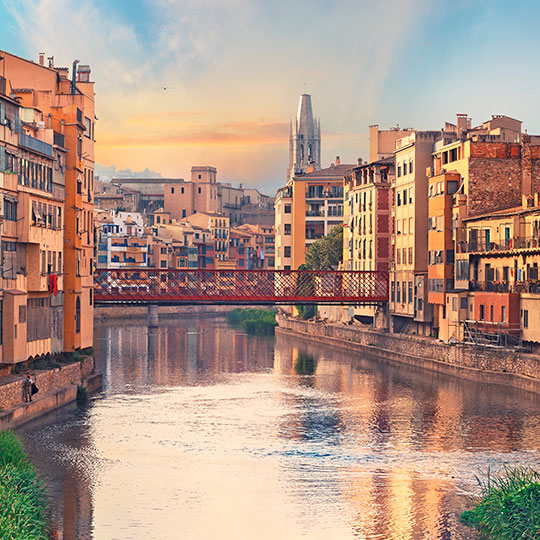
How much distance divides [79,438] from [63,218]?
1585 centimetres

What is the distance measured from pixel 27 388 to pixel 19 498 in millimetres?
18300

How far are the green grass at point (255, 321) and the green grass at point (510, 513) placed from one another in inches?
3778

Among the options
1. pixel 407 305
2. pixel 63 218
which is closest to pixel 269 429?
pixel 63 218

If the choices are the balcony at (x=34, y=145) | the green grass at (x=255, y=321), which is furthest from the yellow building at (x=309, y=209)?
the balcony at (x=34, y=145)

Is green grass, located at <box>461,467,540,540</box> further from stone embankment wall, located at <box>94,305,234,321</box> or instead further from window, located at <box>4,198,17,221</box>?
stone embankment wall, located at <box>94,305,234,321</box>

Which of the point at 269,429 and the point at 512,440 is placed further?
the point at 269,429

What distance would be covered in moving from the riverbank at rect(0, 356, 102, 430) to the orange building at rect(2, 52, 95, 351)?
171cm

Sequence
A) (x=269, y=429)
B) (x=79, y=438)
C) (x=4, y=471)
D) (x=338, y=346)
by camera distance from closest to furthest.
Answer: (x=4, y=471) → (x=79, y=438) → (x=269, y=429) → (x=338, y=346)

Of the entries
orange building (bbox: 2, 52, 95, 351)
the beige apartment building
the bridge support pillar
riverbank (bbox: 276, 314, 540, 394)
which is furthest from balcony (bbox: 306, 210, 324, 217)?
orange building (bbox: 2, 52, 95, 351)

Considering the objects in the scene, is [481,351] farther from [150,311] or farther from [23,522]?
[150,311]

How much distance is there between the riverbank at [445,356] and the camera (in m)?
64.5

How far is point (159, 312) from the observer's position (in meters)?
164

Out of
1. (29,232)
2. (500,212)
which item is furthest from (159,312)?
(29,232)

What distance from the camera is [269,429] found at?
174 ft
